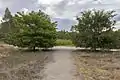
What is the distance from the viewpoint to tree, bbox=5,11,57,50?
24.8 metres

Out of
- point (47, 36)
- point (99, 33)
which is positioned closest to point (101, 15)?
point (99, 33)

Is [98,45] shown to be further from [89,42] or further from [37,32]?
[37,32]

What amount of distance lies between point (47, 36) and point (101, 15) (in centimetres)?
558

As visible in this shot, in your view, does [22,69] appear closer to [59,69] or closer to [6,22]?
[59,69]

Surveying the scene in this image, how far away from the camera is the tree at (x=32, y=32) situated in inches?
977

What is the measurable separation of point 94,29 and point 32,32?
19.8ft

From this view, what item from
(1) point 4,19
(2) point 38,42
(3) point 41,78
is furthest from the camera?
(1) point 4,19

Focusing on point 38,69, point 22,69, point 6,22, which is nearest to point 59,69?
point 38,69

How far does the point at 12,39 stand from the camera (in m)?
25.5

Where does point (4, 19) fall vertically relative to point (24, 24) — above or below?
above

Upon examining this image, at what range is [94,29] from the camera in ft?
85.1

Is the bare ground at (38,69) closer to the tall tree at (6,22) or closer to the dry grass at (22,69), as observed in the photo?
the dry grass at (22,69)

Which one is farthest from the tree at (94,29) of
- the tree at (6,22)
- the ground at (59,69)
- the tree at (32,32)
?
the tree at (6,22)

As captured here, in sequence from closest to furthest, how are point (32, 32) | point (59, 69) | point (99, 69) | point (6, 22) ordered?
point (59, 69) < point (99, 69) < point (32, 32) < point (6, 22)
